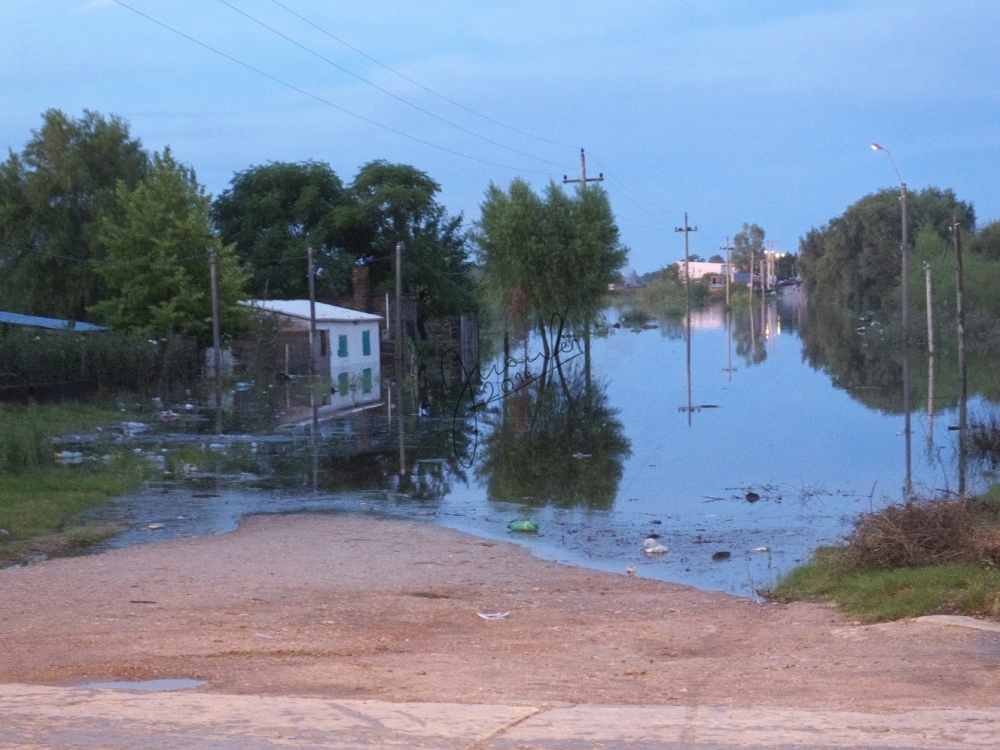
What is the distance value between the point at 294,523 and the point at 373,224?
4395cm

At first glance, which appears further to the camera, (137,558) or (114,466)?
(114,466)

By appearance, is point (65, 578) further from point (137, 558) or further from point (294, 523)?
point (294, 523)

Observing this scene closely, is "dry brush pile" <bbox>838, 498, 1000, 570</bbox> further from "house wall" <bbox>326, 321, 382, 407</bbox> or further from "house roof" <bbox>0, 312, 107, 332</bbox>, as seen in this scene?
"house roof" <bbox>0, 312, 107, 332</bbox>

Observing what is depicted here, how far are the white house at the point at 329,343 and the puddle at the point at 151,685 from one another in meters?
30.8

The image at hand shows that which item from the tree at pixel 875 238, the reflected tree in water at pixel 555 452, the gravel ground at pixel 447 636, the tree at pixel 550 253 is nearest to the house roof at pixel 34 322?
the reflected tree in water at pixel 555 452

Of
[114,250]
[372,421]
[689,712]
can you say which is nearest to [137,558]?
[689,712]

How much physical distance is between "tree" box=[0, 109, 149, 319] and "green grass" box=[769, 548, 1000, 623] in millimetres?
45572

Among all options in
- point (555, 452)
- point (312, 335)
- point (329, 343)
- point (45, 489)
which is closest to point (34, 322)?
point (312, 335)

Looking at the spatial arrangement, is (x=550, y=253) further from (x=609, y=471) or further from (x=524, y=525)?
(x=524, y=525)

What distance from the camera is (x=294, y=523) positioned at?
13.7 metres

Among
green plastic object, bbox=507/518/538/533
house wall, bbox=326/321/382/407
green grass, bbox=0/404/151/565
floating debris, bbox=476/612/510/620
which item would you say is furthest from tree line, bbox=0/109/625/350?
floating debris, bbox=476/612/510/620

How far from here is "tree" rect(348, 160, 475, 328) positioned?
55656 millimetres

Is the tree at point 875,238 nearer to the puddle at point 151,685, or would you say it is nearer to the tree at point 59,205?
the tree at point 59,205

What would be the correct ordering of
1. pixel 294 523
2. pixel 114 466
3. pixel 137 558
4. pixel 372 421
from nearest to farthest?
pixel 137 558 → pixel 294 523 → pixel 114 466 → pixel 372 421
